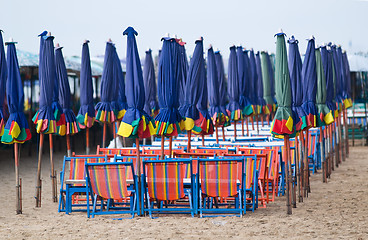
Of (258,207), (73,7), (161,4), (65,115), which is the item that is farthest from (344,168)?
(73,7)

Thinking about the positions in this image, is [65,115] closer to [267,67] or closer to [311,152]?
[311,152]

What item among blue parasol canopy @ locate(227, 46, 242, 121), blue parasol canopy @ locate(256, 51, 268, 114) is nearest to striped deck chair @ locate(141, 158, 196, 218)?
blue parasol canopy @ locate(227, 46, 242, 121)

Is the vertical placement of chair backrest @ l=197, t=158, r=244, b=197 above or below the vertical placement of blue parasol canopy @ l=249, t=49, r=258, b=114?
below

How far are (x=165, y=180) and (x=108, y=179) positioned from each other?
0.65 meters

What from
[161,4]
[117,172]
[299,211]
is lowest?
[299,211]

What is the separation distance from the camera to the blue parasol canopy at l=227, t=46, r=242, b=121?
13039 millimetres

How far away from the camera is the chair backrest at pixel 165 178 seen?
6715mm

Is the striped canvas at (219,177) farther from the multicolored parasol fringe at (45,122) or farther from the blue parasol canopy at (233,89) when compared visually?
the blue parasol canopy at (233,89)

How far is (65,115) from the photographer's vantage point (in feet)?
29.0

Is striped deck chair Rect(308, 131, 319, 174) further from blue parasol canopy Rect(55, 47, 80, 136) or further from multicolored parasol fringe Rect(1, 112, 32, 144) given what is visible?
multicolored parasol fringe Rect(1, 112, 32, 144)

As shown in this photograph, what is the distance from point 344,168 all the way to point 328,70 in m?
2.67

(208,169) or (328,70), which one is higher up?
(328,70)

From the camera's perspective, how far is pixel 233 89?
1346 centimetres

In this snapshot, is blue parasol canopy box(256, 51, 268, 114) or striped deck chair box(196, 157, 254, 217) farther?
blue parasol canopy box(256, 51, 268, 114)
